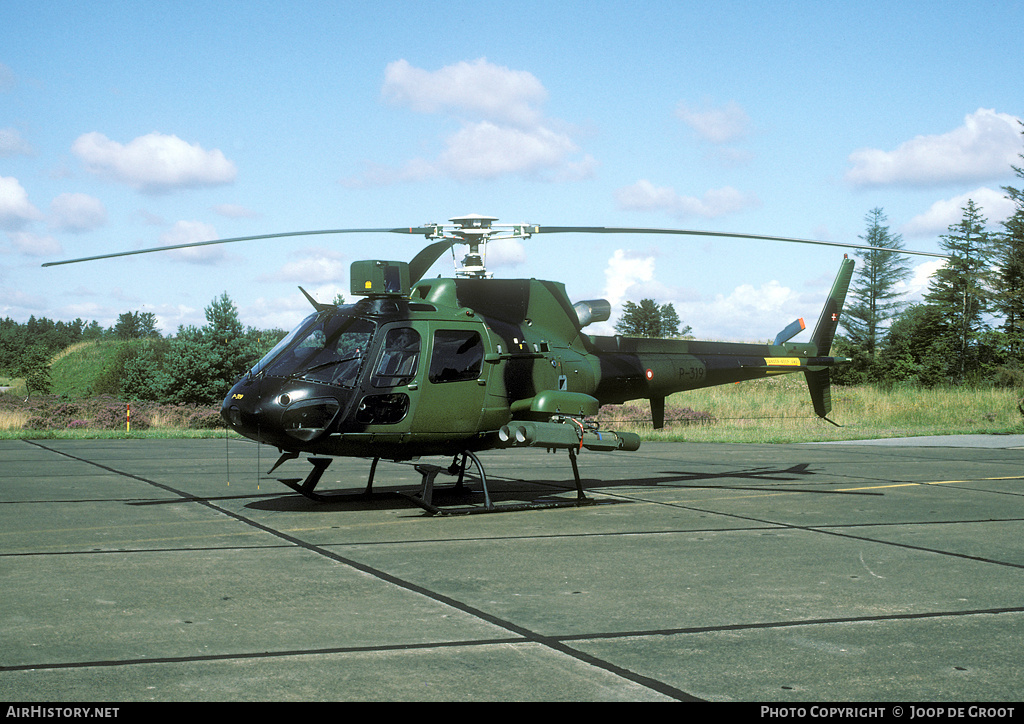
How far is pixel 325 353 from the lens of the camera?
9.87 meters

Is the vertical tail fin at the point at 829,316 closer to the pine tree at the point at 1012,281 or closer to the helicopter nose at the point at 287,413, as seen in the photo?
the helicopter nose at the point at 287,413

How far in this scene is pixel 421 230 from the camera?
1098 cm

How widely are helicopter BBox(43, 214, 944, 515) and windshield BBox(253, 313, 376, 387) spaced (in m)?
0.01

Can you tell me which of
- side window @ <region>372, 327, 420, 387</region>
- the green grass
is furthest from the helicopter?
the green grass

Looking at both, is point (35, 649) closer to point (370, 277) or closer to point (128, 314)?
point (370, 277)

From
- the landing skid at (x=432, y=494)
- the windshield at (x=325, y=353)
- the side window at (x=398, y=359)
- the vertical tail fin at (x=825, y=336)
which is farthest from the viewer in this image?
the vertical tail fin at (x=825, y=336)

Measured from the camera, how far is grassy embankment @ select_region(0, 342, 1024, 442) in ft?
85.0

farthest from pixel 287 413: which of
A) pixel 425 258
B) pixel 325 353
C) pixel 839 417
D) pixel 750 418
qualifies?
pixel 839 417

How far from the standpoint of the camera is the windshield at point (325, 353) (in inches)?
384

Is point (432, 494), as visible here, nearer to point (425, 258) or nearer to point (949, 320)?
point (425, 258)

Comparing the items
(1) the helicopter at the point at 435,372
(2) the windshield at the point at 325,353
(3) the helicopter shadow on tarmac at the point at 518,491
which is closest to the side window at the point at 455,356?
(1) the helicopter at the point at 435,372

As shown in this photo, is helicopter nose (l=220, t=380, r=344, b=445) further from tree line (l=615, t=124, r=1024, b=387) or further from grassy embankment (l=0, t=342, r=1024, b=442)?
tree line (l=615, t=124, r=1024, b=387)

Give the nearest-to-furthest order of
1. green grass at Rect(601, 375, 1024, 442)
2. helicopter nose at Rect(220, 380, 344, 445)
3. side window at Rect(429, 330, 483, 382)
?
1. helicopter nose at Rect(220, 380, 344, 445)
2. side window at Rect(429, 330, 483, 382)
3. green grass at Rect(601, 375, 1024, 442)

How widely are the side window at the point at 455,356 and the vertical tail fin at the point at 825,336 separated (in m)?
7.02
